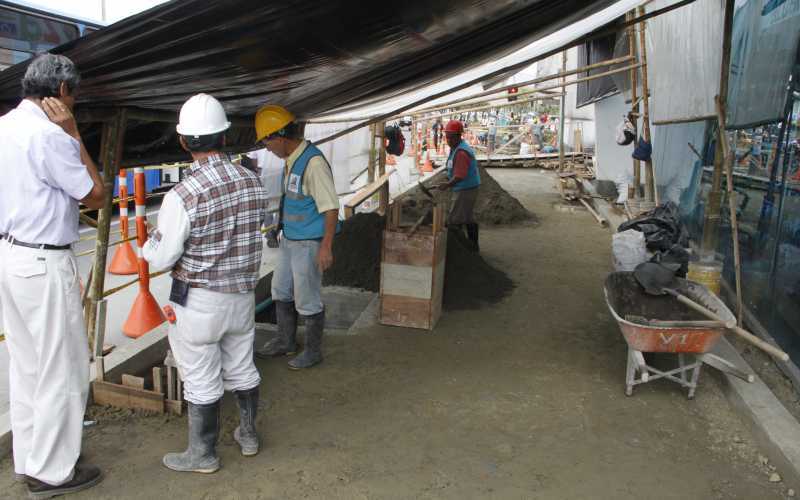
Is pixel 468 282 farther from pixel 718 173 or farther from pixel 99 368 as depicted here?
pixel 99 368

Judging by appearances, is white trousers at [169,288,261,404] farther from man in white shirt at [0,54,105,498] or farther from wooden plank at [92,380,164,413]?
wooden plank at [92,380,164,413]

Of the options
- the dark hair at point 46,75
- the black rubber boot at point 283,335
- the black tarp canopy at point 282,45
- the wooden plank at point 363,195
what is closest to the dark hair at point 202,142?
the black tarp canopy at point 282,45

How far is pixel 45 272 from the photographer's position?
8.59 feet

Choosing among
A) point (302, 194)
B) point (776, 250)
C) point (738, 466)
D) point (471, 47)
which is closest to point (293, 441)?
point (302, 194)

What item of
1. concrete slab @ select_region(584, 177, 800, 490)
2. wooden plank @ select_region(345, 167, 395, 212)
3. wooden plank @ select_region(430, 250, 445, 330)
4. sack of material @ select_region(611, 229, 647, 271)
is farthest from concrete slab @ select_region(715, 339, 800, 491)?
wooden plank @ select_region(345, 167, 395, 212)

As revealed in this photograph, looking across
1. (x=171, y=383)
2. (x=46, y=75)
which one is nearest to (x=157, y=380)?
(x=171, y=383)

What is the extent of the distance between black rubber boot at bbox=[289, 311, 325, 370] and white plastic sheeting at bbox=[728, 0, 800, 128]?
13.5 feet

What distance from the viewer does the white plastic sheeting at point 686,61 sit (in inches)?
222

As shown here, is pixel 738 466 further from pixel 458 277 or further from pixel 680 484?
pixel 458 277

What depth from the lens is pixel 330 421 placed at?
3607mm

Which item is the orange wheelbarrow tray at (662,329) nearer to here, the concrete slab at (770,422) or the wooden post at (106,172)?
the concrete slab at (770,422)

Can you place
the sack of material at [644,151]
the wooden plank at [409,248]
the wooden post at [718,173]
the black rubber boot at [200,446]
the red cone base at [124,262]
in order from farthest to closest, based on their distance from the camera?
the sack of material at [644,151] < the red cone base at [124,262] < the wooden plank at [409,248] < the wooden post at [718,173] < the black rubber boot at [200,446]

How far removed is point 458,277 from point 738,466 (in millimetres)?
3345

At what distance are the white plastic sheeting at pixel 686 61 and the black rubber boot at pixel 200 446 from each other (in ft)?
16.6
